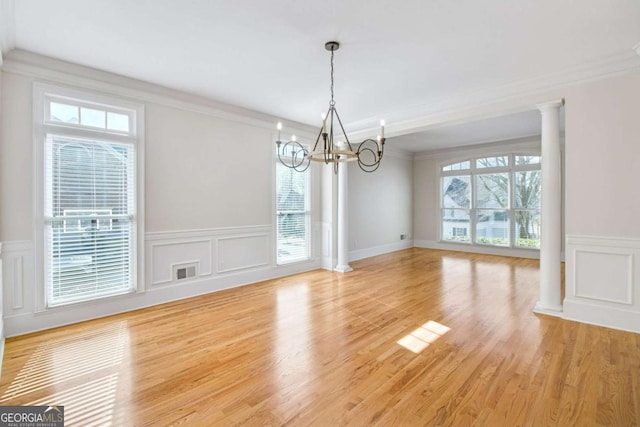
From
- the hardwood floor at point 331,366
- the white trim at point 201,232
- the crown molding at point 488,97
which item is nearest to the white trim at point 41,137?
the hardwood floor at point 331,366

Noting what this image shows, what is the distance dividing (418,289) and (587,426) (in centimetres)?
292

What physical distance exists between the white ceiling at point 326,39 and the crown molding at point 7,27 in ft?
0.04

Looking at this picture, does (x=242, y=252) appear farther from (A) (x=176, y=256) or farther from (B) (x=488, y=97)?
(B) (x=488, y=97)

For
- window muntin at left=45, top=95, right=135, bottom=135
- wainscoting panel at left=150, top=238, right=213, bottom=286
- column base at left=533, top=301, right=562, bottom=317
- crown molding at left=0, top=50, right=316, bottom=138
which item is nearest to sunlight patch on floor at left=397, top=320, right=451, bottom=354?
column base at left=533, top=301, right=562, bottom=317

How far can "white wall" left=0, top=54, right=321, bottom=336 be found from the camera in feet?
9.95

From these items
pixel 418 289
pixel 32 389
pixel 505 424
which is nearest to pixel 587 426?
pixel 505 424

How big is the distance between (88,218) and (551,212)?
537cm

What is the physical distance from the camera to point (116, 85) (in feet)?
11.8

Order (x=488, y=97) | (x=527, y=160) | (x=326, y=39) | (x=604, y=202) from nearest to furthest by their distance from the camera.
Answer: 1. (x=326, y=39)
2. (x=604, y=202)
3. (x=488, y=97)
4. (x=527, y=160)

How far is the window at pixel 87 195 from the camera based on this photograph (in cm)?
323

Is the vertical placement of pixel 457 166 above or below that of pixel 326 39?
below

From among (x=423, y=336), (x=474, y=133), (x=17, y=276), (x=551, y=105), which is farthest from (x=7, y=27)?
(x=474, y=133)

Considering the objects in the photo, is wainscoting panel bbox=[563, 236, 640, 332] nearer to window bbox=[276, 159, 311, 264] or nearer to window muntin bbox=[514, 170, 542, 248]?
window bbox=[276, 159, 311, 264]

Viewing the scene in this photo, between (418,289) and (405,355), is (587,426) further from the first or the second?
(418,289)
